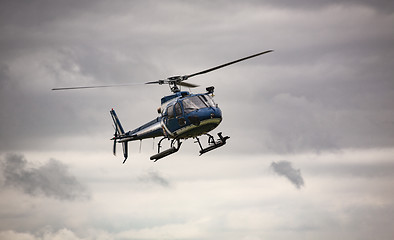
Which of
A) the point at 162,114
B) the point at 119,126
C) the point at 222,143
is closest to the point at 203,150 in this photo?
the point at 222,143

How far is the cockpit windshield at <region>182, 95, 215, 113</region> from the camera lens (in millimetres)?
58812

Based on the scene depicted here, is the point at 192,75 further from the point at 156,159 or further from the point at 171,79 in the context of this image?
the point at 156,159

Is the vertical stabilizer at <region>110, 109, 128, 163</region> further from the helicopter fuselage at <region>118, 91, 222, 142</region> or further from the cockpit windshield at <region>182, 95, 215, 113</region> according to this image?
the cockpit windshield at <region>182, 95, 215, 113</region>

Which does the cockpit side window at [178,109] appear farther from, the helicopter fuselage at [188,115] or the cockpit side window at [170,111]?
the cockpit side window at [170,111]

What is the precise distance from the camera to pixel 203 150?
60.5 m

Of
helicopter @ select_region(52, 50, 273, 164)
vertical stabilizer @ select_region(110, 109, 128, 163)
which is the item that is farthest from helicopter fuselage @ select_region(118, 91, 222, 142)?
vertical stabilizer @ select_region(110, 109, 128, 163)

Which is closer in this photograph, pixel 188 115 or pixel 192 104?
pixel 188 115

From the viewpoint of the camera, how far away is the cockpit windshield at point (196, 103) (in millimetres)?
58812

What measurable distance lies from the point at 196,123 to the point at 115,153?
22174 mm

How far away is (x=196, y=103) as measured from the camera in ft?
194

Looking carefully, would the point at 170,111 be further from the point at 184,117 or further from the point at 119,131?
the point at 119,131

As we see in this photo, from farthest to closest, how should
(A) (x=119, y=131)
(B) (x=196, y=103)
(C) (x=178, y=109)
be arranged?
1. (A) (x=119, y=131)
2. (C) (x=178, y=109)
3. (B) (x=196, y=103)

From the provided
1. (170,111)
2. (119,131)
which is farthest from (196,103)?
(119,131)

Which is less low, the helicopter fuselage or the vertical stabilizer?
the vertical stabilizer
